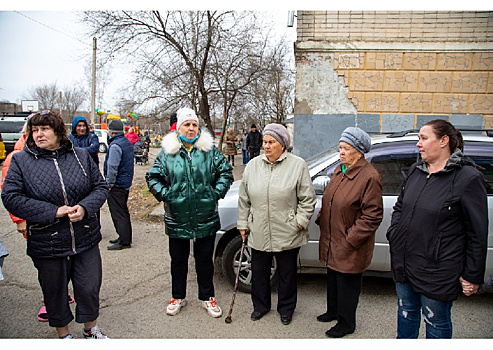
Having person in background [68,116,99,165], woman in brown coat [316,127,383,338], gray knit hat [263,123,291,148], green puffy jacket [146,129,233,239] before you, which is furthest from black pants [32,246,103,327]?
person in background [68,116,99,165]

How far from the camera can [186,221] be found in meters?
3.24

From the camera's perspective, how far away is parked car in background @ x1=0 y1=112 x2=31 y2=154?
16172 millimetres

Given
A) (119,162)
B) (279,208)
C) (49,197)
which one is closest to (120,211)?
(119,162)

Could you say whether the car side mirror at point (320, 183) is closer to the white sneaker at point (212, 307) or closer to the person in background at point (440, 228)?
the person in background at point (440, 228)

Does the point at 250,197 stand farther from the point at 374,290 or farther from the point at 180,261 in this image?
the point at 374,290

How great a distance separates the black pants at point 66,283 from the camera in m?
2.71

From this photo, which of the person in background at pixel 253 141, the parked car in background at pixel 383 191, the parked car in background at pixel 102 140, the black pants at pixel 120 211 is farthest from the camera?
the parked car in background at pixel 102 140

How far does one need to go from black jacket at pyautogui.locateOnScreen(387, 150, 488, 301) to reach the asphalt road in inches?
40.7

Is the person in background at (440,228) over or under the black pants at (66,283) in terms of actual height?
over

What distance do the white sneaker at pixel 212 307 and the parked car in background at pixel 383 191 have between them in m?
0.42

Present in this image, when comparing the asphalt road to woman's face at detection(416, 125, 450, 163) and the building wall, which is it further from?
the building wall

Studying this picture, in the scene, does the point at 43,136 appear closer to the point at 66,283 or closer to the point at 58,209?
the point at 58,209

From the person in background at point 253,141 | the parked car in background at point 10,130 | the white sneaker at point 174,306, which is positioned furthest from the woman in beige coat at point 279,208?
the parked car in background at point 10,130
